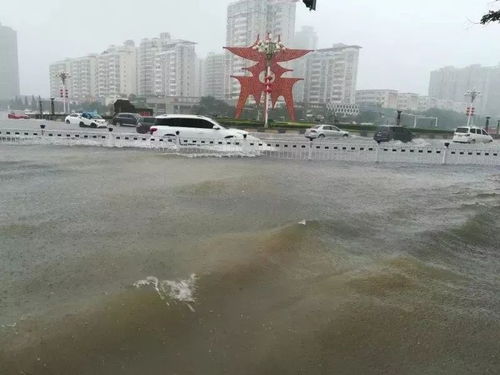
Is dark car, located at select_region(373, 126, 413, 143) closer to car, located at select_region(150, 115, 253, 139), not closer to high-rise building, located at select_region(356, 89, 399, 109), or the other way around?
car, located at select_region(150, 115, 253, 139)

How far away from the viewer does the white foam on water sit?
420 centimetres

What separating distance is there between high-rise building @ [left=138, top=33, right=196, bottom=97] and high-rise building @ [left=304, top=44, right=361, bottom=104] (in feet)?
69.2

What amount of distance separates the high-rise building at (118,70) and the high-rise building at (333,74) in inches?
1283

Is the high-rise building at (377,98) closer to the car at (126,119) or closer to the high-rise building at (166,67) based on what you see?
the high-rise building at (166,67)

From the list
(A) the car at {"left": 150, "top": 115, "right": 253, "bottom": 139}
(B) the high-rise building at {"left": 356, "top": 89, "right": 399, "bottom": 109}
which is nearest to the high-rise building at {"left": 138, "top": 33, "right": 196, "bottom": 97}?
(B) the high-rise building at {"left": 356, "top": 89, "right": 399, "bottom": 109}

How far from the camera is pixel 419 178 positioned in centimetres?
1245

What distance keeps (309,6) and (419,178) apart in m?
8.57

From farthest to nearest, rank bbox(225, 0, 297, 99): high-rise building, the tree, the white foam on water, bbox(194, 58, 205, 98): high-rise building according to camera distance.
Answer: bbox(194, 58, 205, 98): high-rise building
bbox(225, 0, 297, 99): high-rise building
the tree
the white foam on water

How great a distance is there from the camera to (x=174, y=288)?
4410 millimetres

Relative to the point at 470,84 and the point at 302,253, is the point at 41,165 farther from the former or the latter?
the point at 470,84

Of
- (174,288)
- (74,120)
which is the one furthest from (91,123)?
(174,288)

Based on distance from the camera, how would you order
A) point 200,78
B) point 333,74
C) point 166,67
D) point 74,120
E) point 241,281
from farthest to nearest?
1. point 200,78
2. point 166,67
3. point 333,74
4. point 74,120
5. point 241,281

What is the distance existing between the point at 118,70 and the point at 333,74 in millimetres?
38846

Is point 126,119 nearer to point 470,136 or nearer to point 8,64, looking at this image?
point 470,136
